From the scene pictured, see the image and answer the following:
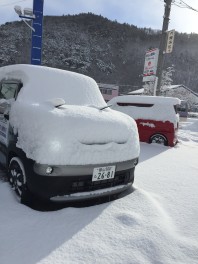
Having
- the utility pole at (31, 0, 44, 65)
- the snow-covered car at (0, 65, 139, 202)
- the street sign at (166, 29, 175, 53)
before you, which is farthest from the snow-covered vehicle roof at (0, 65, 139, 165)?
the street sign at (166, 29, 175, 53)

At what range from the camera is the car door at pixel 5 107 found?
11.7 ft

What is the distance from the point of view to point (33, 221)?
2742 millimetres

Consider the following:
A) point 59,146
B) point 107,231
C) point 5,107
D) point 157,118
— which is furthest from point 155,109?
point 107,231

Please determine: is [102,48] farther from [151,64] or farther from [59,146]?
[59,146]

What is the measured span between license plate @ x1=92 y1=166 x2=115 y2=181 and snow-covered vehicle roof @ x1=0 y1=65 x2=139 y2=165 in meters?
0.09

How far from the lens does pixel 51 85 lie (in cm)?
394

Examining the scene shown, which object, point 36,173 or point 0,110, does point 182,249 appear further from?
point 0,110

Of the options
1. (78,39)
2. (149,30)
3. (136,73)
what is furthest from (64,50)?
(149,30)

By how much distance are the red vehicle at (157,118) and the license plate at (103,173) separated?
200 inches

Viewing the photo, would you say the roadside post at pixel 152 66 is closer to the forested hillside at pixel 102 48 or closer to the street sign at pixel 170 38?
the street sign at pixel 170 38

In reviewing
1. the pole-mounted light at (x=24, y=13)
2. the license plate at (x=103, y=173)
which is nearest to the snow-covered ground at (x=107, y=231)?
the license plate at (x=103, y=173)

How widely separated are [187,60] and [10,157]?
126 metres

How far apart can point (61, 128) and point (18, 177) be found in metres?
0.87

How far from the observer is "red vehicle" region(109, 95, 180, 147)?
7957mm
